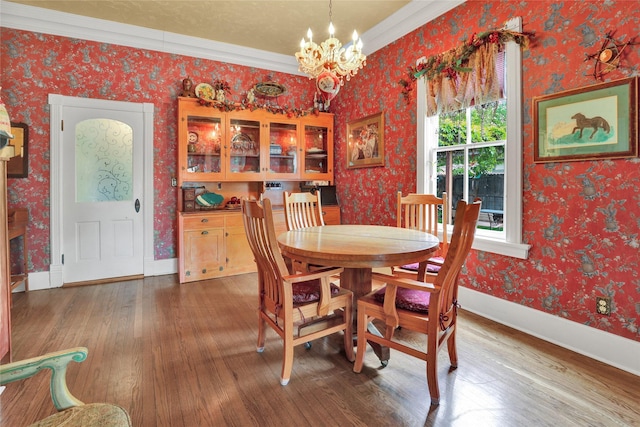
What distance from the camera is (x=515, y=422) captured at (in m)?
1.58

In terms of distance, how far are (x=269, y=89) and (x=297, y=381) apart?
154 inches

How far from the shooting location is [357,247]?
194 cm

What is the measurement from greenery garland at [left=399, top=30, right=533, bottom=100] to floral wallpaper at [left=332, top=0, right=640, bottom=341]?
103 mm

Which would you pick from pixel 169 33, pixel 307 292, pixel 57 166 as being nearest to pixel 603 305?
pixel 307 292

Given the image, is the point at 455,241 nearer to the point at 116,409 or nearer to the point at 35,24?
the point at 116,409

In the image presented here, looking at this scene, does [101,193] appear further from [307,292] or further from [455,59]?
[455,59]

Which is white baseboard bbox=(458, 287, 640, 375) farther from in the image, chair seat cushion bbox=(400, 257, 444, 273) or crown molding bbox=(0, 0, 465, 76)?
crown molding bbox=(0, 0, 465, 76)

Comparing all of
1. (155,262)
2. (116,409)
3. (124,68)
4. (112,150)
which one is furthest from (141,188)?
(116,409)

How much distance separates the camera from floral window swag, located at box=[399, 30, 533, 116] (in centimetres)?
266

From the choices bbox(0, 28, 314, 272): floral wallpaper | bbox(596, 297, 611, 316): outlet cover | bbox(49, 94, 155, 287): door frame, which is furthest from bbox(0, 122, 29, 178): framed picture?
bbox(596, 297, 611, 316): outlet cover

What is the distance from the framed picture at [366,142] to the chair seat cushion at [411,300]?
235 centimetres

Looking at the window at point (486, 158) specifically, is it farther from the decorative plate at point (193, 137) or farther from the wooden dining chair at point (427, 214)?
the decorative plate at point (193, 137)

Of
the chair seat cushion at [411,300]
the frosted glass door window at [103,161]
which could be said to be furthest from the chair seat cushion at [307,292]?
the frosted glass door window at [103,161]

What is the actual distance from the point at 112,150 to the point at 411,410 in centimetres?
414
